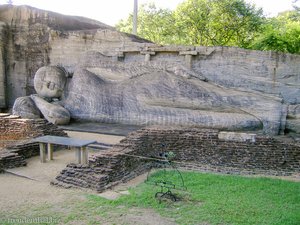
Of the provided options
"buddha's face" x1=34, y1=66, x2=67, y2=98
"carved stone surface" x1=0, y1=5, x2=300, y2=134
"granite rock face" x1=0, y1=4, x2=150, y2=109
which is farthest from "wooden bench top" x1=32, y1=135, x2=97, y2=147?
"granite rock face" x1=0, y1=4, x2=150, y2=109

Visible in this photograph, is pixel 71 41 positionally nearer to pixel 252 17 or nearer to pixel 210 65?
pixel 210 65

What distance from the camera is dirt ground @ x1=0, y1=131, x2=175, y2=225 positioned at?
14.4ft

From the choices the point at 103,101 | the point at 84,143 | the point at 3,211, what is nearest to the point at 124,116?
the point at 103,101

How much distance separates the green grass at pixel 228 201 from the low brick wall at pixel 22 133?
306 centimetres

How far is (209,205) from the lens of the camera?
4.69m

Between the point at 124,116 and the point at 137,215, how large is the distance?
15.7 feet

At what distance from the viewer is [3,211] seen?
4.59 metres

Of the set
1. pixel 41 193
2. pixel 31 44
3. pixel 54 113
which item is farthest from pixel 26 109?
pixel 41 193

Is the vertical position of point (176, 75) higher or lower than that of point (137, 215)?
higher

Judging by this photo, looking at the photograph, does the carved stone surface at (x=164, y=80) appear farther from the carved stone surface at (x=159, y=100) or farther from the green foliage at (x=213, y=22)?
the green foliage at (x=213, y=22)

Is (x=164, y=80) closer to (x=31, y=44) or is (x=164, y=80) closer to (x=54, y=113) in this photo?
(x=54, y=113)

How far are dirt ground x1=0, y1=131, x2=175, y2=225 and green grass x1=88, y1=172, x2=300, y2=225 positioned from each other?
22cm

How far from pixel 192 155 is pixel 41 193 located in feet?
10.00

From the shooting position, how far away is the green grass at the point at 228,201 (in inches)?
170
